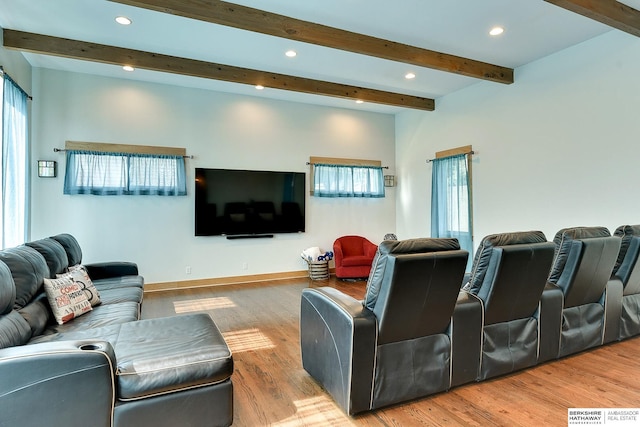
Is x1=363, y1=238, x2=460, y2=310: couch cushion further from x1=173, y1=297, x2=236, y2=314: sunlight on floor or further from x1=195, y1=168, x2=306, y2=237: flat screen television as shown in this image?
x1=195, y1=168, x2=306, y2=237: flat screen television

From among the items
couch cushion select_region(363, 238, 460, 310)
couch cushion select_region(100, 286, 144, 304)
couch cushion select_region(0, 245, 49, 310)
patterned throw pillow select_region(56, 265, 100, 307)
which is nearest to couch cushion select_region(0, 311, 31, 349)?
couch cushion select_region(0, 245, 49, 310)

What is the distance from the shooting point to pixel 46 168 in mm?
4730

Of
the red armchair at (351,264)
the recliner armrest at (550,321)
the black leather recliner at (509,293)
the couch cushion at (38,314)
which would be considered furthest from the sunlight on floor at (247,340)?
the red armchair at (351,264)

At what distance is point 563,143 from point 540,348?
295 centimetres

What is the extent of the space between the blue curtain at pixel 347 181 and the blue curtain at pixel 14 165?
13.7 feet

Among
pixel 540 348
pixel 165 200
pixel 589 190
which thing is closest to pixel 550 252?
pixel 540 348

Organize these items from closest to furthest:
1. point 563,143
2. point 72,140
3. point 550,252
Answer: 1. point 550,252
2. point 563,143
3. point 72,140

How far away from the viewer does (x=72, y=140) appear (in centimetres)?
489

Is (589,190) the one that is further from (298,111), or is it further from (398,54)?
(298,111)

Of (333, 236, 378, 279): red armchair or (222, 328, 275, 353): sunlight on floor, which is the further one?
(333, 236, 378, 279): red armchair

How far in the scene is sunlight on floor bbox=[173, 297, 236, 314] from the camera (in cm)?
440

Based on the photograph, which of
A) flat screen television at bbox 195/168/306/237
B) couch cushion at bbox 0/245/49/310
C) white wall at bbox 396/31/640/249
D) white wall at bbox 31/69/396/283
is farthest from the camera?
flat screen television at bbox 195/168/306/237

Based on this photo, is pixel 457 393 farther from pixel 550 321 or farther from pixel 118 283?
pixel 118 283

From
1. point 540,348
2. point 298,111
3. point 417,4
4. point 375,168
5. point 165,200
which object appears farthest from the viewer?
point 375,168
